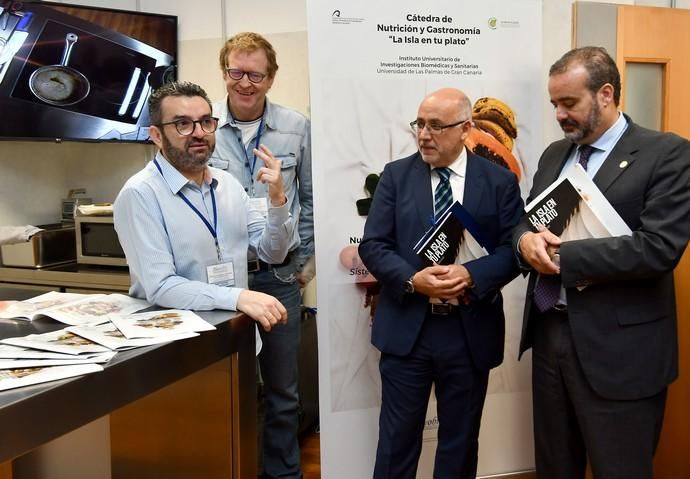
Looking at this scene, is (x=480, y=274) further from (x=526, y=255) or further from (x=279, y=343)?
(x=279, y=343)

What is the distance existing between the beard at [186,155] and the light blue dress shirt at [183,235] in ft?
0.09

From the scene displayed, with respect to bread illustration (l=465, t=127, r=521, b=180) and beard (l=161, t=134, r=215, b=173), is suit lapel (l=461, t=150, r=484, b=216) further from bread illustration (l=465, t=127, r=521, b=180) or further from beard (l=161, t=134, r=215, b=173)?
beard (l=161, t=134, r=215, b=173)

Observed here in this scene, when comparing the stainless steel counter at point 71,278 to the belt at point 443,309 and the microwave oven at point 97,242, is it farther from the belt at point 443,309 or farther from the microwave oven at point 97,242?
the belt at point 443,309

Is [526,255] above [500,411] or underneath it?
above

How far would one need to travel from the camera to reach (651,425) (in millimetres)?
1790

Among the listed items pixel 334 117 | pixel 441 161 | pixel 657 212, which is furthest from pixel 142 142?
pixel 657 212

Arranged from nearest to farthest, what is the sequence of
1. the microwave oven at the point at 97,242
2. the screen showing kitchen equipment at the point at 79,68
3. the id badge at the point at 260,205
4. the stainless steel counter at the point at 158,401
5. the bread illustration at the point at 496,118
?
the stainless steel counter at the point at 158,401, the id badge at the point at 260,205, the bread illustration at the point at 496,118, the screen showing kitchen equipment at the point at 79,68, the microwave oven at the point at 97,242

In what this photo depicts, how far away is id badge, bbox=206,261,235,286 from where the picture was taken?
1753 mm

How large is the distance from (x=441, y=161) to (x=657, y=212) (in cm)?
65

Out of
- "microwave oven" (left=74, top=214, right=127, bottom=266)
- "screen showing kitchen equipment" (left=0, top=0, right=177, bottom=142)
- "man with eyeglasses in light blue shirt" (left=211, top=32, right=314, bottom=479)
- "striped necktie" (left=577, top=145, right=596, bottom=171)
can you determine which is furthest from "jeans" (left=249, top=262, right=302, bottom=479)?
"screen showing kitchen equipment" (left=0, top=0, right=177, bottom=142)

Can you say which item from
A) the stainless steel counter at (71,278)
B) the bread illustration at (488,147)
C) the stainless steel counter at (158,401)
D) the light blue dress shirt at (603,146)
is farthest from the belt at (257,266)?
the stainless steel counter at (71,278)

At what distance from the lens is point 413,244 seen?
6.43 ft

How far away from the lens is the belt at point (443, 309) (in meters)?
1.92

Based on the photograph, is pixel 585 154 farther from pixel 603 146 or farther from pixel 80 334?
pixel 80 334
